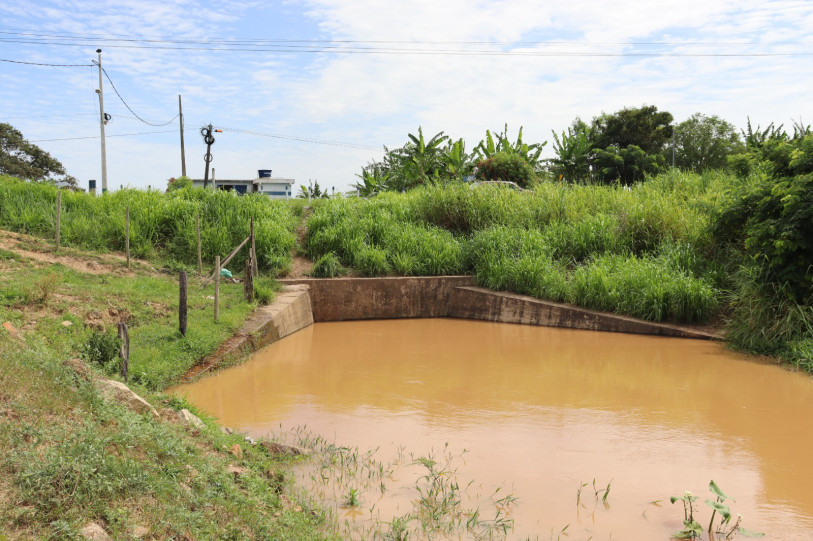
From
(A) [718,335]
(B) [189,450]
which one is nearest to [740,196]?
(A) [718,335]

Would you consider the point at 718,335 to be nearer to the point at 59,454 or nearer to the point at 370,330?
the point at 370,330

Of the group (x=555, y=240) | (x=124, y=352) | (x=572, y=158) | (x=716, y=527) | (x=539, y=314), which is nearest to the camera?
(x=716, y=527)

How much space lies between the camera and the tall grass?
13.5 meters

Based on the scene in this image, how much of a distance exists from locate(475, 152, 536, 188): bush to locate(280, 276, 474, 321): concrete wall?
9.11 m

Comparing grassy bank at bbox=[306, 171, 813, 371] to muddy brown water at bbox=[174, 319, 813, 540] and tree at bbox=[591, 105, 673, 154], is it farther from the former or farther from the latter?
tree at bbox=[591, 105, 673, 154]

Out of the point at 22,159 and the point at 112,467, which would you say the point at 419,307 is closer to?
the point at 112,467

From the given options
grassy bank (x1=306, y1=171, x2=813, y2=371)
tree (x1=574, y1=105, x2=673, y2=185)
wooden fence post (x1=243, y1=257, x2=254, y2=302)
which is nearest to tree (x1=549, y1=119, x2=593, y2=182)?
tree (x1=574, y1=105, x2=673, y2=185)

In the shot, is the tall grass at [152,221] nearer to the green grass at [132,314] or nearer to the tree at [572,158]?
Result: the green grass at [132,314]

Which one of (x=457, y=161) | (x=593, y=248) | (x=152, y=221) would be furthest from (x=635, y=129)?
(x=152, y=221)

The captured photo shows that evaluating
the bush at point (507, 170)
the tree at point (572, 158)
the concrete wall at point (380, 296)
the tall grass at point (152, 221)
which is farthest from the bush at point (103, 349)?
the tree at point (572, 158)

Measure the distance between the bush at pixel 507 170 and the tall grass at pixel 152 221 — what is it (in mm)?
8849

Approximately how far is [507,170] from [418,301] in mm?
9798

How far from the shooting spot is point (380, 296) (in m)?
13.6

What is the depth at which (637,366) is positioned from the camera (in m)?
9.16
